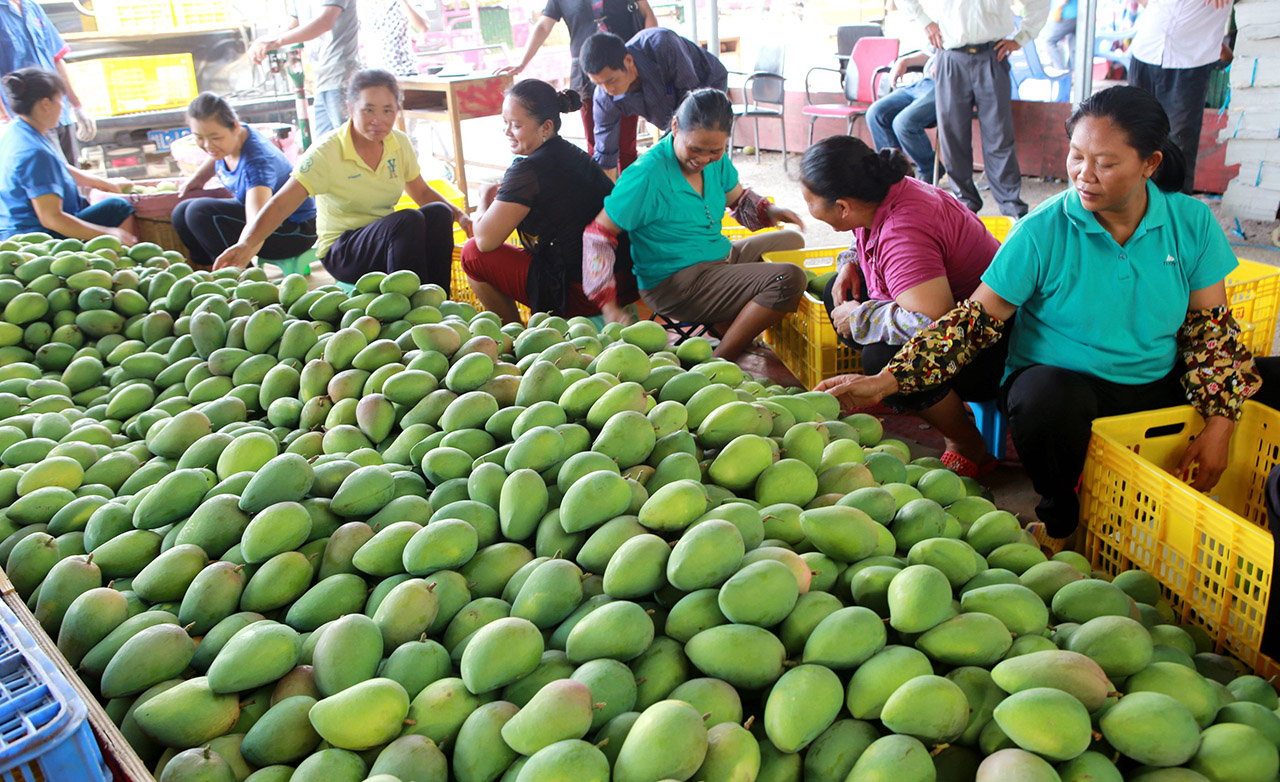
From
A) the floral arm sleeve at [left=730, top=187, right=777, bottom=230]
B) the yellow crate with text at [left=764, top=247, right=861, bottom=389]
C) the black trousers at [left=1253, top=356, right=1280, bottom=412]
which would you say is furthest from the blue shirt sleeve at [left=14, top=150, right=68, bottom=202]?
the black trousers at [left=1253, top=356, right=1280, bottom=412]

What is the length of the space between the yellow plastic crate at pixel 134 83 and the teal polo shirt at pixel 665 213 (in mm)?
6216

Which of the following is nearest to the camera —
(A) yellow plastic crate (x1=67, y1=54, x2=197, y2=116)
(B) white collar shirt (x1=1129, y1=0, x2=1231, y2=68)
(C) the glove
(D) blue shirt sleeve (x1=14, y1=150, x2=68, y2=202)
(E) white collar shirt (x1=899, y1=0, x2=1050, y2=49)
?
(D) blue shirt sleeve (x1=14, y1=150, x2=68, y2=202)

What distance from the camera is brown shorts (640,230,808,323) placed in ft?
9.01

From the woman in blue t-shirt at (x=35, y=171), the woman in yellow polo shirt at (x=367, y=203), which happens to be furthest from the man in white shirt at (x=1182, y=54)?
the woman in blue t-shirt at (x=35, y=171)

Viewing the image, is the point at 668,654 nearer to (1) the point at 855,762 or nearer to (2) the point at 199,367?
(1) the point at 855,762

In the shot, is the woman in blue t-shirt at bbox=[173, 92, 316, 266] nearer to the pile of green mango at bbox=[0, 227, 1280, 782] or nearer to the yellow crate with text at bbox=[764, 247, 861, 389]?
the yellow crate with text at bbox=[764, 247, 861, 389]

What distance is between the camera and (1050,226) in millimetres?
1840

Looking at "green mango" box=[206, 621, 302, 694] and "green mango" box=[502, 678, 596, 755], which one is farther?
"green mango" box=[206, 621, 302, 694]

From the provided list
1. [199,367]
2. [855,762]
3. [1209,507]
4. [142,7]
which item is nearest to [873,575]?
[855,762]

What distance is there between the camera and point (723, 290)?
286 cm

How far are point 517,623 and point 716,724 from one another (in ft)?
0.79

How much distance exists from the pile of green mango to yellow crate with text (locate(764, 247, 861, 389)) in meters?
0.97

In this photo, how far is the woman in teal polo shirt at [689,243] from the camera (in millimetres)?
2709

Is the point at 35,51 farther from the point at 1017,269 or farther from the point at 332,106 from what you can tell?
the point at 1017,269
